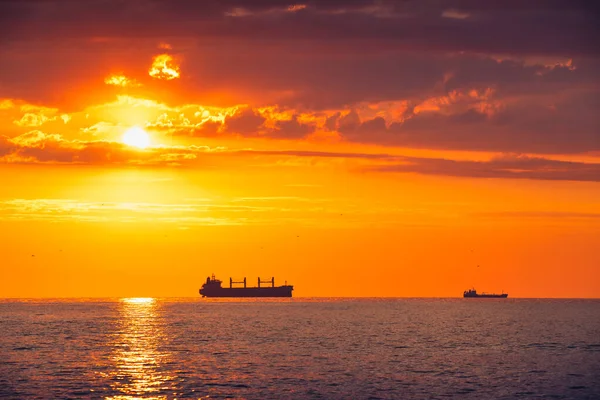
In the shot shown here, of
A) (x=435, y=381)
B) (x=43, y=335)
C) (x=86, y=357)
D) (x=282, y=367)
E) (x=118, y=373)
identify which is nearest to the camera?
(x=435, y=381)

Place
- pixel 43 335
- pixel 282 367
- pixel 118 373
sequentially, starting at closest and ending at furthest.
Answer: pixel 118 373, pixel 282 367, pixel 43 335

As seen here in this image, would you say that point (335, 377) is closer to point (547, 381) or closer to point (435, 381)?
point (435, 381)

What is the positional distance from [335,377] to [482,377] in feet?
48.4

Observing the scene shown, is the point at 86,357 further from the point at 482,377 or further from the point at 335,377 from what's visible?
the point at 482,377

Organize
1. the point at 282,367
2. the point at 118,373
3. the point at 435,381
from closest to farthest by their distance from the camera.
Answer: the point at 435,381
the point at 118,373
the point at 282,367

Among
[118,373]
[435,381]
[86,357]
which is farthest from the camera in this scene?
[86,357]

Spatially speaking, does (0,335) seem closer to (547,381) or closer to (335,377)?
(335,377)

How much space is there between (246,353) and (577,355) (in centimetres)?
4201

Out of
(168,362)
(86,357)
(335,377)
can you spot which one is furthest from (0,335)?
(335,377)

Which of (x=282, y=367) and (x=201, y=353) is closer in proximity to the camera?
(x=282, y=367)

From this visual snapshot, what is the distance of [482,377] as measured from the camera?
83875mm

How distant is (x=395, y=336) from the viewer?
14450 cm

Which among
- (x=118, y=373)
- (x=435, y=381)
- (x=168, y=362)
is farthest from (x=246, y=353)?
(x=435, y=381)

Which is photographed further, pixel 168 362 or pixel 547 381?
pixel 168 362
